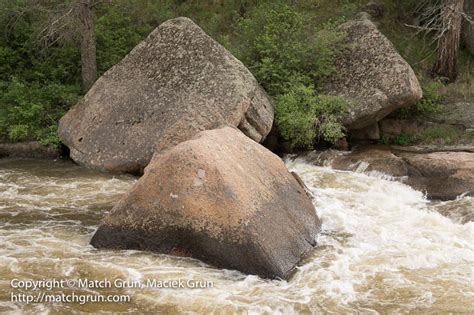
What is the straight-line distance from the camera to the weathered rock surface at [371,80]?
46.6 ft

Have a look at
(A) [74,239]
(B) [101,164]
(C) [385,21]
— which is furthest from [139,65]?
(C) [385,21]

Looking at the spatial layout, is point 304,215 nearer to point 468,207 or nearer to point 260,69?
point 468,207

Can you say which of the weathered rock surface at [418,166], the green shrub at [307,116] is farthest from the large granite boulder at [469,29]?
the green shrub at [307,116]

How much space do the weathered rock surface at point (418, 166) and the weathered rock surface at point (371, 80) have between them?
102 cm

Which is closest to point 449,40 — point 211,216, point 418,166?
point 418,166

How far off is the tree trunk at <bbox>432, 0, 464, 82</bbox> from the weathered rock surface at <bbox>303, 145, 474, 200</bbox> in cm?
414

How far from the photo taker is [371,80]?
14680 millimetres

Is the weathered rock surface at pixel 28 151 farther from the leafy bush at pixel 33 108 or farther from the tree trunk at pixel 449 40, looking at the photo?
the tree trunk at pixel 449 40

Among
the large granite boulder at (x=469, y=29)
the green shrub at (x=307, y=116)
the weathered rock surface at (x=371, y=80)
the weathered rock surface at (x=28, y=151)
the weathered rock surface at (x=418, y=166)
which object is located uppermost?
the large granite boulder at (x=469, y=29)

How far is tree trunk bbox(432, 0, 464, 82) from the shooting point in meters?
15.9

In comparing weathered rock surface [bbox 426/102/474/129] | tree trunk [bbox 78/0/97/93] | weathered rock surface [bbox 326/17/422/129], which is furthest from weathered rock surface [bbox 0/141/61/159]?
weathered rock surface [bbox 426/102/474/129]

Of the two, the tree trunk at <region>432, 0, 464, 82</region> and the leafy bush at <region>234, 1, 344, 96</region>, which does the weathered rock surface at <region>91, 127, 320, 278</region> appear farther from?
the tree trunk at <region>432, 0, 464, 82</region>

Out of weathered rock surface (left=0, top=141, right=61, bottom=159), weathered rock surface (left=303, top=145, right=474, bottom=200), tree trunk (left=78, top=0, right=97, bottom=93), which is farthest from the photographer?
tree trunk (left=78, top=0, right=97, bottom=93)

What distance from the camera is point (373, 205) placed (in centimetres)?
1055
